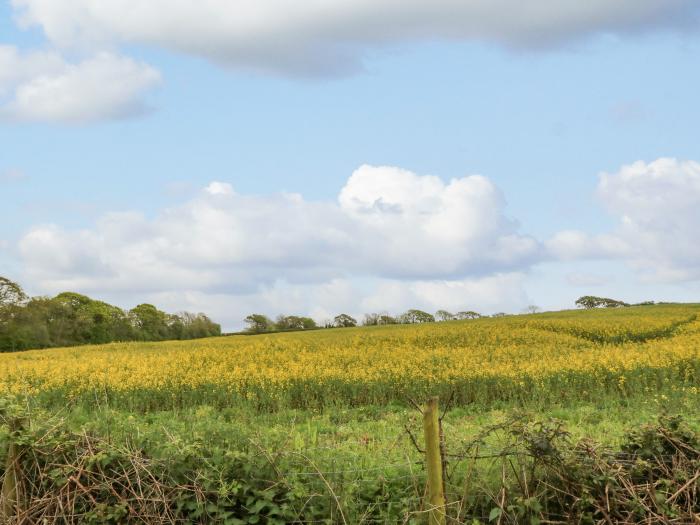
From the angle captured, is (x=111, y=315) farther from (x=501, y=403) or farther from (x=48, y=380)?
(x=501, y=403)

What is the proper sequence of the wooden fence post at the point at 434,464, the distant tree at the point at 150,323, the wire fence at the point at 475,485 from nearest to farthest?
1. the wooden fence post at the point at 434,464
2. the wire fence at the point at 475,485
3. the distant tree at the point at 150,323

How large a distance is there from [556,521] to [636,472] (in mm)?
960

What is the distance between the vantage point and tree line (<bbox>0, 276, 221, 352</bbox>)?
60.3 m

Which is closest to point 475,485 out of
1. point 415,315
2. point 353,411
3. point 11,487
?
point 11,487

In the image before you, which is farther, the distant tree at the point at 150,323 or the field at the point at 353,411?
the distant tree at the point at 150,323

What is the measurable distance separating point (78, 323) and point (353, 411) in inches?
2362

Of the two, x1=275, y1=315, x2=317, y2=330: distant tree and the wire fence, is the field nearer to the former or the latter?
the wire fence

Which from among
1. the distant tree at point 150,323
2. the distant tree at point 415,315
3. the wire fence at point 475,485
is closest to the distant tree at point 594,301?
the distant tree at point 415,315

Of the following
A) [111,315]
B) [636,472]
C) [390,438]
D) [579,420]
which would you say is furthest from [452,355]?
[111,315]

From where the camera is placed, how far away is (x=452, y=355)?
76.6 ft

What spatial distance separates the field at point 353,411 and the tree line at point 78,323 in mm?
38514

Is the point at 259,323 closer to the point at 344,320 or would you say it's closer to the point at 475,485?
the point at 344,320

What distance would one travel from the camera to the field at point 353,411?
21.5 ft

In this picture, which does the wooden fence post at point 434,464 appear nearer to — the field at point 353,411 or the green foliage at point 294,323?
the field at point 353,411
